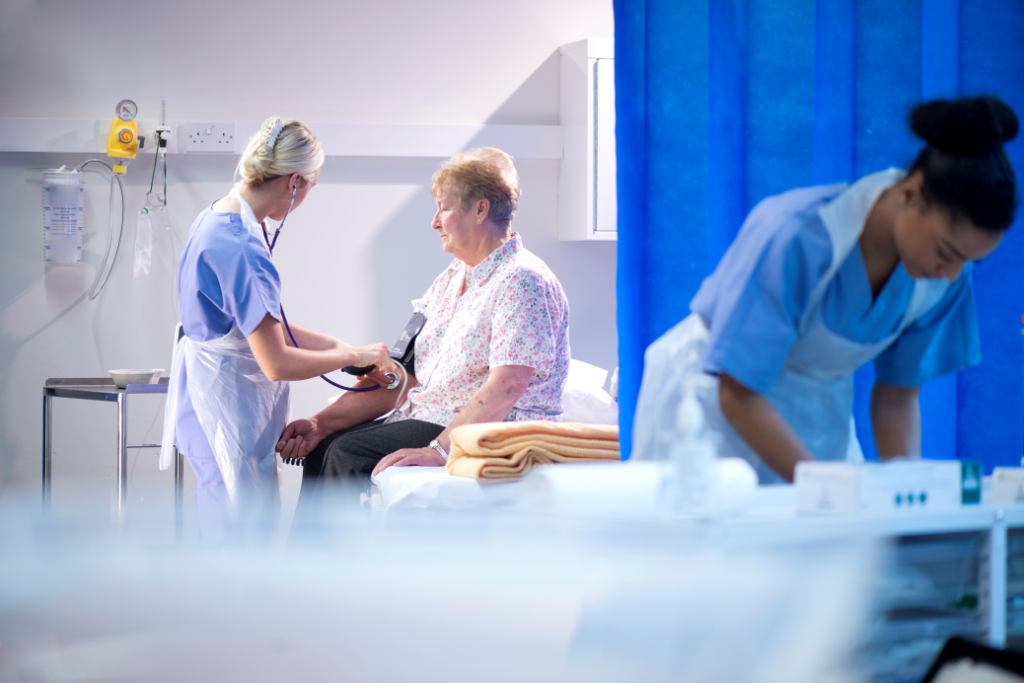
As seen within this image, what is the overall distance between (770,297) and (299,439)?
1.70 metres

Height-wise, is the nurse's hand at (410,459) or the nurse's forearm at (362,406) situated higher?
the nurse's forearm at (362,406)

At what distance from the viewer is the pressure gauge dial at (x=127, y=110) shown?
334 cm

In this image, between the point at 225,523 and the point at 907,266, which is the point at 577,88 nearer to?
the point at 907,266

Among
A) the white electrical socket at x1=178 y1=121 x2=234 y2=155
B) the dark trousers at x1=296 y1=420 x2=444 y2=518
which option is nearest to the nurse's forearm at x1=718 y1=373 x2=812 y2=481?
the dark trousers at x1=296 y1=420 x2=444 y2=518

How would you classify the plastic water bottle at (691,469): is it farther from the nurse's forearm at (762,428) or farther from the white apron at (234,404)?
the white apron at (234,404)

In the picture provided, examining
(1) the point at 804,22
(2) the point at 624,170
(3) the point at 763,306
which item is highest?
(1) the point at 804,22

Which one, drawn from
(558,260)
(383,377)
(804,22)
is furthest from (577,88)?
(804,22)

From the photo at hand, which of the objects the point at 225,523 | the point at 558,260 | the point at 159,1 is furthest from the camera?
the point at 558,260

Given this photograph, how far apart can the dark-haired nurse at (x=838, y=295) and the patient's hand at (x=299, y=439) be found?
1.40 metres

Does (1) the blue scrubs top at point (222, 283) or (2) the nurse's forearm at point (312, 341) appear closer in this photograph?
(1) the blue scrubs top at point (222, 283)

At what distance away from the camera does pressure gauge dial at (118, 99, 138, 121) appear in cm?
334

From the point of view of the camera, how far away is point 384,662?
2.69 feet

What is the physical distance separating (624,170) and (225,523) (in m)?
1.03

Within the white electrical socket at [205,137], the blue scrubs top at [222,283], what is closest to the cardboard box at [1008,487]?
the blue scrubs top at [222,283]
